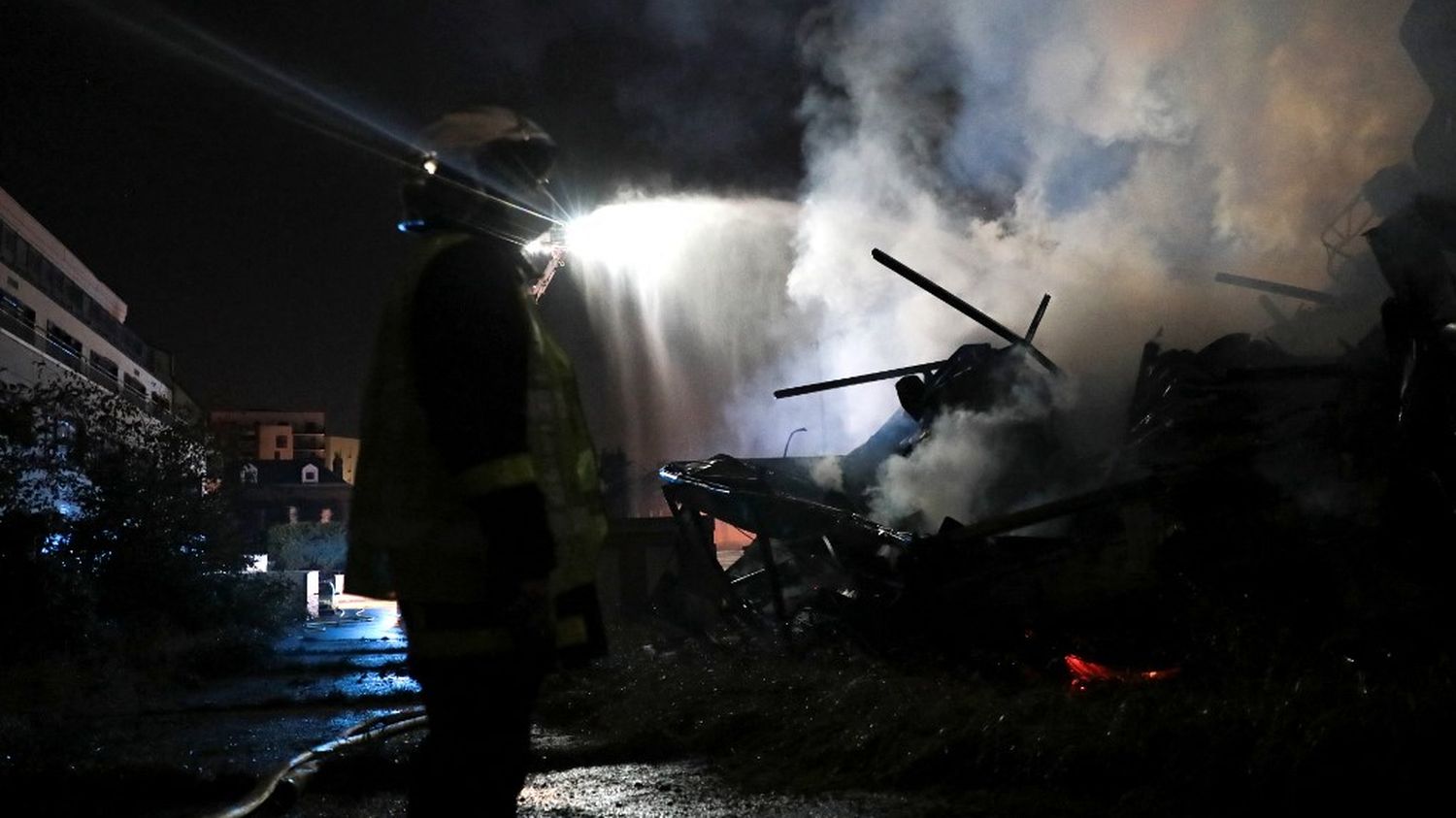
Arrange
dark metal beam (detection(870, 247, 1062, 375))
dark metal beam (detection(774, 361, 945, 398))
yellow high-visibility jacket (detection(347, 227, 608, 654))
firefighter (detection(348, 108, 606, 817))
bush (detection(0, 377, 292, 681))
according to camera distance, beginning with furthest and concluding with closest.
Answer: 1. bush (detection(0, 377, 292, 681))
2. dark metal beam (detection(774, 361, 945, 398))
3. dark metal beam (detection(870, 247, 1062, 375))
4. yellow high-visibility jacket (detection(347, 227, 608, 654))
5. firefighter (detection(348, 108, 606, 817))

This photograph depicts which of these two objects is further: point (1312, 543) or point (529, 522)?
point (1312, 543)

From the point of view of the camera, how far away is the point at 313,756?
5195 mm

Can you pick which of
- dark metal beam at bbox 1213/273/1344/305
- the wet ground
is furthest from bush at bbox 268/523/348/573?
dark metal beam at bbox 1213/273/1344/305

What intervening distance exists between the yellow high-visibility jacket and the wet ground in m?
2.28

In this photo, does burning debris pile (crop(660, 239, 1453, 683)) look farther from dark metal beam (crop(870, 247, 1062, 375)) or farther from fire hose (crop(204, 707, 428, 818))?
fire hose (crop(204, 707, 428, 818))

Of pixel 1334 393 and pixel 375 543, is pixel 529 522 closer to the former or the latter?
pixel 375 543

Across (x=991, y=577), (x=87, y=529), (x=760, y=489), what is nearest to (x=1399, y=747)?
(x=991, y=577)

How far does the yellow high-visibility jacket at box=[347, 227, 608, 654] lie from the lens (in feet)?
7.06

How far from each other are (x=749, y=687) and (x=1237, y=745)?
9.44ft

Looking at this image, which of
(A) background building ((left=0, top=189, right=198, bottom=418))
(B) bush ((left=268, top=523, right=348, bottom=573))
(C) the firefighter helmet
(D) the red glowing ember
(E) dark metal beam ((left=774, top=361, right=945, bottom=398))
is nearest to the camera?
(C) the firefighter helmet

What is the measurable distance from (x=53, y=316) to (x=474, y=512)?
4945 centimetres

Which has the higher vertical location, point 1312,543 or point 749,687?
point 1312,543

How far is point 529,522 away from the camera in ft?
6.59

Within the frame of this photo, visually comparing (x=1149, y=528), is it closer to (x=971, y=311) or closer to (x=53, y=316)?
(x=971, y=311)
